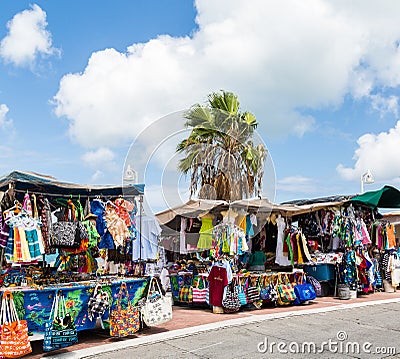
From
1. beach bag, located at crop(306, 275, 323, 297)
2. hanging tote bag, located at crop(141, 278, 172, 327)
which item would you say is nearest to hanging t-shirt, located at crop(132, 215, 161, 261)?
hanging tote bag, located at crop(141, 278, 172, 327)

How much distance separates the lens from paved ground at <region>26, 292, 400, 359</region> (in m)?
6.14

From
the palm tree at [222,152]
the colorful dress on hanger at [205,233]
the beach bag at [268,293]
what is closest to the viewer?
the beach bag at [268,293]

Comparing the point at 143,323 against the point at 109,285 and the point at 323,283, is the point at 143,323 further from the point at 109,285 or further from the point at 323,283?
the point at 323,283

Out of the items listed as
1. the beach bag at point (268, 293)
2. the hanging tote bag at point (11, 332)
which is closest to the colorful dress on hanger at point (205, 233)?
the beach bag at point (268, 293)

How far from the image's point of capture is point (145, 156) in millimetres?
9070

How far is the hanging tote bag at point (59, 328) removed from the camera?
5918 mm

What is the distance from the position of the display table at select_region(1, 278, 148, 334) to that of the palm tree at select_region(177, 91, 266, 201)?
268 inches

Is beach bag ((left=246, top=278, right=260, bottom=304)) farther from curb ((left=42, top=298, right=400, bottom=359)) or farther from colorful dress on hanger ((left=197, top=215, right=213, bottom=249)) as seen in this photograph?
colorful dress on hanger ((left=197, top=215, right=213, bottom=249))

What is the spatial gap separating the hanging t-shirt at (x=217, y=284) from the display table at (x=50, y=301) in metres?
2.34

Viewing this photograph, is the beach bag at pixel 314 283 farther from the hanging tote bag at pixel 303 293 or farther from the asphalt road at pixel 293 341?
the asphalt road at pixel 293 341

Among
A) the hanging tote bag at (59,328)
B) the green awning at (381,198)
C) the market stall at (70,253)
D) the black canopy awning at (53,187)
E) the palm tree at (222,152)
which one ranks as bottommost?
the hanging tote bag at (59,328)

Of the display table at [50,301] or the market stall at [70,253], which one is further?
the market stall at [70,253]

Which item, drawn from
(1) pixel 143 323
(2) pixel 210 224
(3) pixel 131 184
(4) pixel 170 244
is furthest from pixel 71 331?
(4) pixel 170 244

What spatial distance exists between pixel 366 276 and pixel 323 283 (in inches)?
40.3
